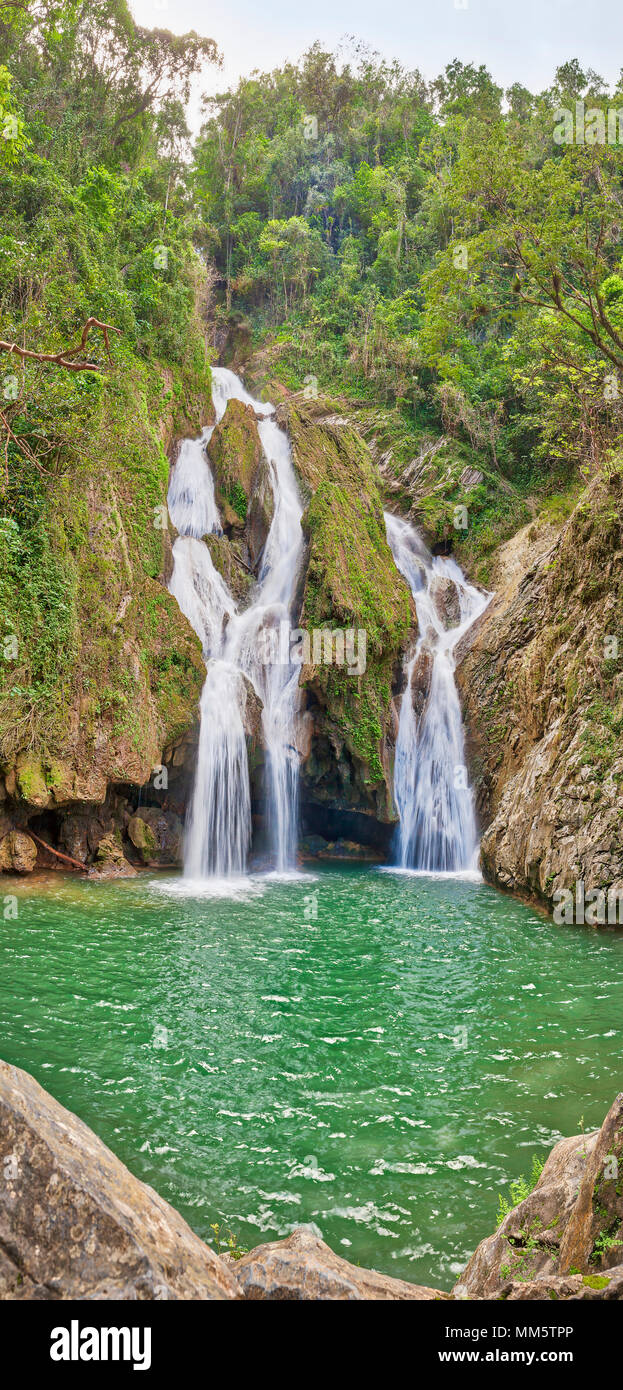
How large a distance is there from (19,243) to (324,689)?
40.2ft

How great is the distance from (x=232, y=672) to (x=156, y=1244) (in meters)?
16.3

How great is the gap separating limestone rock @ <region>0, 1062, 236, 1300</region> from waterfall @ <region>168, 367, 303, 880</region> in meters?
14.0

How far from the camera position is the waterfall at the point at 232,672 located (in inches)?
681

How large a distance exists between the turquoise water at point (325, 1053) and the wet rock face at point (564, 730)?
5.05ft

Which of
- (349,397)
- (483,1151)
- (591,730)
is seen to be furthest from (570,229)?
(349,397)

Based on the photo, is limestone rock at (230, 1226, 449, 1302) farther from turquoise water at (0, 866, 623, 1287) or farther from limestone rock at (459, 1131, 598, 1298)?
turquoise water at (0, 866, 623, 1287)

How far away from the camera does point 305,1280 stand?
282 centimetres

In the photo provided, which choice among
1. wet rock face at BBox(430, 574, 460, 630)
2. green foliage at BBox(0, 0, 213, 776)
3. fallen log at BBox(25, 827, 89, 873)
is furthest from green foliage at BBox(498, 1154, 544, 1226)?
wet rock face at BBox(430, 574, 460, 630)

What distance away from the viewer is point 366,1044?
7387 mm

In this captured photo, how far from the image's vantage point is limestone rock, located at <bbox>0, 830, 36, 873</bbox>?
13.4 meters

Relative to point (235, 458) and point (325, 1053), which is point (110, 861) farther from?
point (235, 458)

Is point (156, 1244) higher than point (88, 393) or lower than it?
lower

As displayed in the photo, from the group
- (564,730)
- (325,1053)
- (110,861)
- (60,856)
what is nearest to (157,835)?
(110,861)
